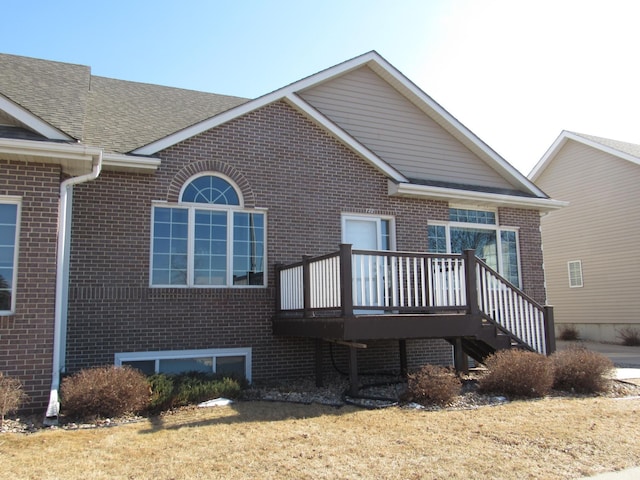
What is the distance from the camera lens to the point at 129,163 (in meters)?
9.86

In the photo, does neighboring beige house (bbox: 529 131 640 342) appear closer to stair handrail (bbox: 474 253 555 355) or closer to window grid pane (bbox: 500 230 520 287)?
window grid pane (bbox: 500 230 520 287)

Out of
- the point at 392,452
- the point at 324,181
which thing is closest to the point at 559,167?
the point at 324,181

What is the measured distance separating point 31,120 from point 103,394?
4.02 m

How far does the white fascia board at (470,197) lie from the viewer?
1231cm

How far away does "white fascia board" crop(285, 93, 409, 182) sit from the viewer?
1170 centimetres

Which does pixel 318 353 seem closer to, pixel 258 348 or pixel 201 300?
pixel 258 348

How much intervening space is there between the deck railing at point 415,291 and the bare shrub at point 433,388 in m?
1.15

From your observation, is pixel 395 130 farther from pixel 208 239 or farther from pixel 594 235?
pixel 594 235

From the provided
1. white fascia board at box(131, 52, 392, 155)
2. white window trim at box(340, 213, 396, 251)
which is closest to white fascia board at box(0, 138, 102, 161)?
white fascia board at box(131, 52, 392, 155)

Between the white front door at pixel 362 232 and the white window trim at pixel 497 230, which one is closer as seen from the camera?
the white front door at pixel 362 232

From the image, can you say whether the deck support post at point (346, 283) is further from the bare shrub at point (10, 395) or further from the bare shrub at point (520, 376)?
the bare shrub at point (10, 395)

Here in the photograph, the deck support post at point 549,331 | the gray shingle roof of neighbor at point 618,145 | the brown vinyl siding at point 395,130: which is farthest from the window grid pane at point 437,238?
the gray shingle roof of neighbor at point 618,145

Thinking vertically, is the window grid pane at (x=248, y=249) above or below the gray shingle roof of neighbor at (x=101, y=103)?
below

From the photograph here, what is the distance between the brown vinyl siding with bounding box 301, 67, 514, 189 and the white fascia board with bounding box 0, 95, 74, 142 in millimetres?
6396
